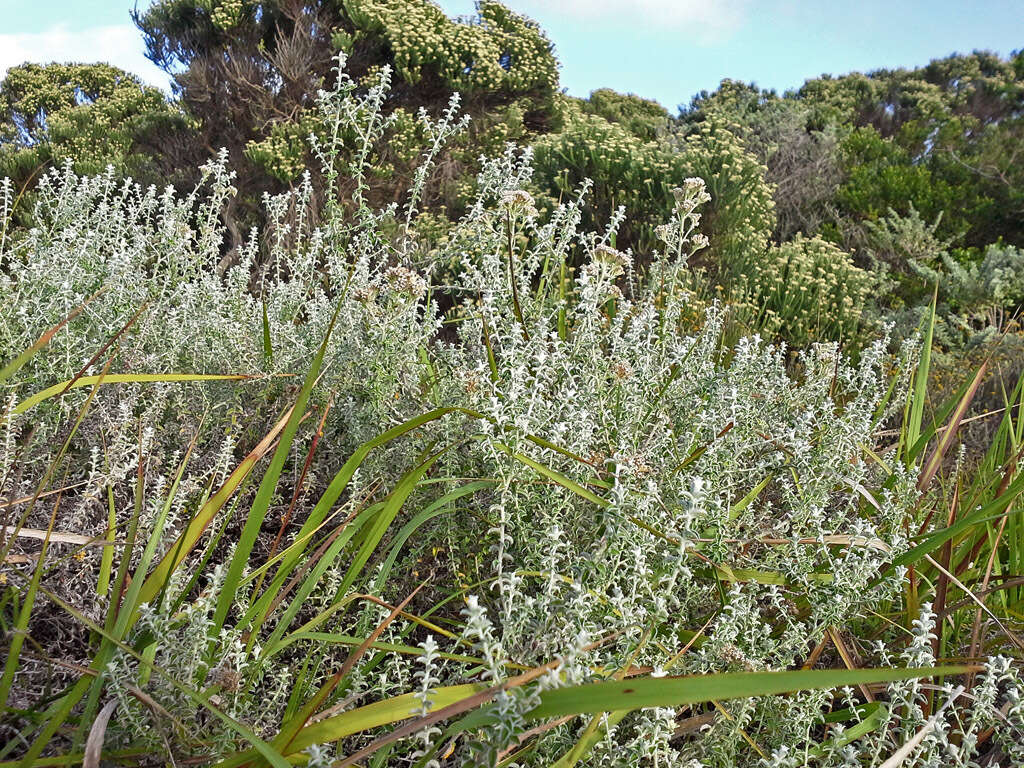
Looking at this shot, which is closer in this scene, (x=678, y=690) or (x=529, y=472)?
(x=678, y=690)

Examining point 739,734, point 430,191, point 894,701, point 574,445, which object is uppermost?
point 430,191

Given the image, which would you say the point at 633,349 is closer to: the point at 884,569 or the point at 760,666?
the point at 884,569

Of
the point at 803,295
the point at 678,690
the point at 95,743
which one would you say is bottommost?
the point at 95,743

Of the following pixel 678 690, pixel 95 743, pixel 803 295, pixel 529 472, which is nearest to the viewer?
pixel 678 690

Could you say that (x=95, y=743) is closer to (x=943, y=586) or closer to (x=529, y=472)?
(x=529, y=472)

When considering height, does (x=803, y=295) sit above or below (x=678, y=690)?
above

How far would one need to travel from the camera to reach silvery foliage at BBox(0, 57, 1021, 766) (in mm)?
1440

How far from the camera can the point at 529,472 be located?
1749 millimetres

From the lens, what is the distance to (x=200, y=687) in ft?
4.64

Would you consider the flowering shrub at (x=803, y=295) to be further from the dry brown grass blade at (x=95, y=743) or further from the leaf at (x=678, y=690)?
the dry brown grass blade at (x=95, y=743)

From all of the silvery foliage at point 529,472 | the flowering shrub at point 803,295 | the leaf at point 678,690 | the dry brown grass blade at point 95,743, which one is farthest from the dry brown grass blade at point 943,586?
the flowering shrub at point 803,295

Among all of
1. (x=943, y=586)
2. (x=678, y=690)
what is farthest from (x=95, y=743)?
(x=943, y=586)

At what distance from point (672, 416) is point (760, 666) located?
4.03ft

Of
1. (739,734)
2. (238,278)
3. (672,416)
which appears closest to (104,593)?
(739,734)
